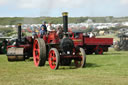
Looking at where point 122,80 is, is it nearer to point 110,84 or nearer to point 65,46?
point 110,84

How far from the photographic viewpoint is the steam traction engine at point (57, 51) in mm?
10898

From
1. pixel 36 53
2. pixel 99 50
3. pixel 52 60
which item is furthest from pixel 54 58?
pixel 99 50

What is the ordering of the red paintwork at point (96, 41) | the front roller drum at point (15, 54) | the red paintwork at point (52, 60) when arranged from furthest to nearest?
the red paintwork at point (96, 41)
the front roller drum at point (15, 54)
the red paintwork at point (52, 60)

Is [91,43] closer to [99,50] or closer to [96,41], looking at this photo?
[96,41]

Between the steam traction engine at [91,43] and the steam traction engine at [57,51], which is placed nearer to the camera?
the steam traction engine at [57,51]

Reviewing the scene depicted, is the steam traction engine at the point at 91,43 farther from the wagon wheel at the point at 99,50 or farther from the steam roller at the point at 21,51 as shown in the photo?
the steam roller at the point at 21,51

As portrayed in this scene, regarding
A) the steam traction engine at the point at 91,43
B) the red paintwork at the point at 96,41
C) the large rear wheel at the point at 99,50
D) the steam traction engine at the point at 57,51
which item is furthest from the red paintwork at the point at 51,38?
the large rear wheel at the point at 99,50

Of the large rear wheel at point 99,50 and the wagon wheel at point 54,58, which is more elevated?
the wagon wheel at point 54,58

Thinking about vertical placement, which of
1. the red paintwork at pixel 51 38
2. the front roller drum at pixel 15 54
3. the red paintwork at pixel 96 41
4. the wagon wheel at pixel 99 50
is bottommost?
the wagon wheel at pixel 99 50

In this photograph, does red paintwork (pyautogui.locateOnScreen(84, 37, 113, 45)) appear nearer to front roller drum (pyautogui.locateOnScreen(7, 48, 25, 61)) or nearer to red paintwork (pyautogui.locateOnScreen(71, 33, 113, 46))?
red paintwork (pyautogui.locateOnScreen(71, 33, 113, 46))

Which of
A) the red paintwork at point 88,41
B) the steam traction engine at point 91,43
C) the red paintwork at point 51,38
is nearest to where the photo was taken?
the red paintwork at point 51,38

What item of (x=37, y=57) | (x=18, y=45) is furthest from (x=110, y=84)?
(x=18, y=45)

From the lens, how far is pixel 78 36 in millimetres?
21453

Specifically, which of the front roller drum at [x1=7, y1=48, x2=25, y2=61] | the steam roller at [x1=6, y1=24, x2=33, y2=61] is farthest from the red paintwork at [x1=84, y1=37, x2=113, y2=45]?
the front roller drum at [x1=7, y1=48, x2=25, y2=61]
